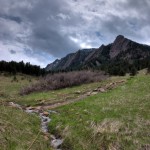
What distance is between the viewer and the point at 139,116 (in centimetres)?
1920

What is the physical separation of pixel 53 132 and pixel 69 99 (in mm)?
14410

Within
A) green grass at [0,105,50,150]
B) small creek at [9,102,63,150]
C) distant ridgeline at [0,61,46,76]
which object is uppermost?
distant ridgeline at [0,61,46,76]

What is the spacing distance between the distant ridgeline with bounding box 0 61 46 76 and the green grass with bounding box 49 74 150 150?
73788mm

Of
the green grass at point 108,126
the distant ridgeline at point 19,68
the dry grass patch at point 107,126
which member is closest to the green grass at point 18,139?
the green grass at point 108,126

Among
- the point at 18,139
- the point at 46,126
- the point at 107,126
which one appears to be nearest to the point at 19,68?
the point at 46,126

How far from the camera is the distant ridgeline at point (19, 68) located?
312 feet

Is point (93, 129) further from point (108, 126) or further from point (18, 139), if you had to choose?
point (18, 139)

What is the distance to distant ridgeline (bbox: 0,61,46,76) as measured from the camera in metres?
95.2

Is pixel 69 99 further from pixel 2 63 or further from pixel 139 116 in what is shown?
pixel 2 63

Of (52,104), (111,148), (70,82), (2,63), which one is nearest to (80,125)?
(111,148)

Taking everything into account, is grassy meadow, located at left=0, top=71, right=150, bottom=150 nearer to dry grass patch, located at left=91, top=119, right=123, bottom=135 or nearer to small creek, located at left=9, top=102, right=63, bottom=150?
dry grass patch, located at left=91, top=119, right=123, bottom=135

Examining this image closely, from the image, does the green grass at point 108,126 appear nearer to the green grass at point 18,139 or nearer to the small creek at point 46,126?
the small creek at point 46,126

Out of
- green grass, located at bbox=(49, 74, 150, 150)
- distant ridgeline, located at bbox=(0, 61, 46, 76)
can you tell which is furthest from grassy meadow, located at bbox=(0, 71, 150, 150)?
distant ridgeline, located at bbox=(0, 61, 46, 76)

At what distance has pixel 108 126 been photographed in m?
17.5
